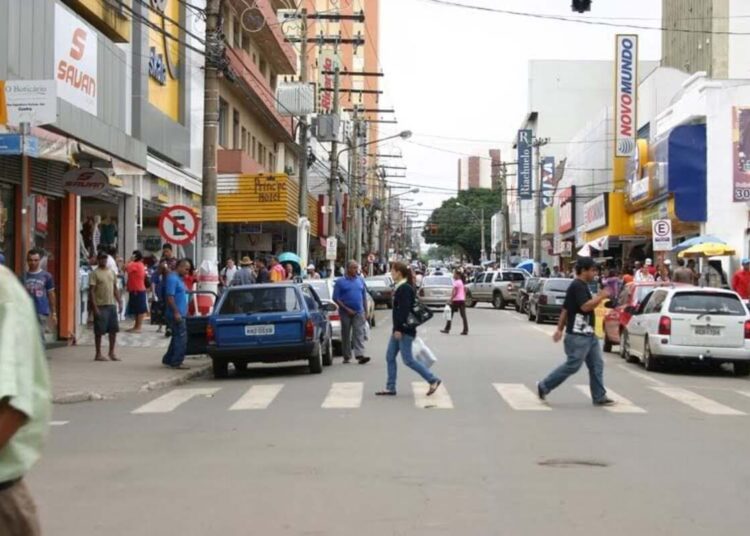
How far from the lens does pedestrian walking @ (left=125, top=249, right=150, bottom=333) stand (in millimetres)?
24672

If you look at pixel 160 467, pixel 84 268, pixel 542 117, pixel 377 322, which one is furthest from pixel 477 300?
pixel 542 117

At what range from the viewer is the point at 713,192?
36.1 meters

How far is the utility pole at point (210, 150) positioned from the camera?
20125 mm

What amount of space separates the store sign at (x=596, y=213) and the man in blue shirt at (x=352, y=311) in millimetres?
32104

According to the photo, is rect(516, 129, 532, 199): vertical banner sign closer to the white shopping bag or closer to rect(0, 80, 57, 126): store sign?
the white shopping bag

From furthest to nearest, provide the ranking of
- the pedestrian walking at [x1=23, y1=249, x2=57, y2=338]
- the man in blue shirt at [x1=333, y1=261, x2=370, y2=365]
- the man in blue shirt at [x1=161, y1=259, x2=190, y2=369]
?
1. the man in blue shirt at [x1=333, y1=261, x2=370, y2=365]
2. the man in blue shirt at [x1=161, y1=259, x2=190, y2=369]
3. the pedestrian walking at [x1=23, y1=249, x2=57, y2=338]

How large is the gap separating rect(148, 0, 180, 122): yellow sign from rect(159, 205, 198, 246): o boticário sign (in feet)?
31.5

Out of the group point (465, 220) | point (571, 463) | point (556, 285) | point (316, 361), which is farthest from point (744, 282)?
point (465, 220)

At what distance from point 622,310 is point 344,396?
9233 millimetres

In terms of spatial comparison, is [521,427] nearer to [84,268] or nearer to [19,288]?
[19,288]

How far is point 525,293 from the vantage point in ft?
134

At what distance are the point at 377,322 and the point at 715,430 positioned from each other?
2385cm

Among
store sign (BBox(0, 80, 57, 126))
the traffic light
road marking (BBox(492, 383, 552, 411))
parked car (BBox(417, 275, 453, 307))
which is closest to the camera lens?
store sign (BBox(0, 80, 57, 126))

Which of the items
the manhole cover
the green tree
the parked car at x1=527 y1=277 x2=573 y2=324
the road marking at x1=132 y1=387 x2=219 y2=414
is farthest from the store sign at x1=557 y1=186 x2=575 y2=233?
the green tree
